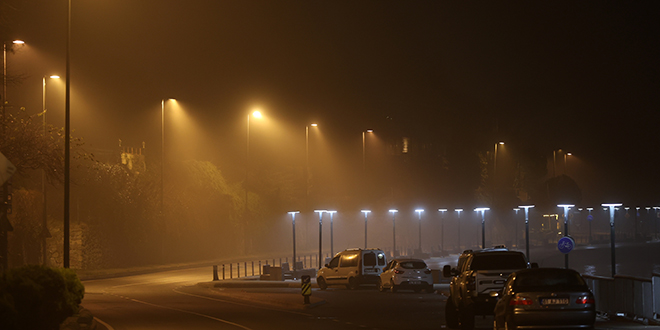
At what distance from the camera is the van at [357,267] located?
35906 millimetres

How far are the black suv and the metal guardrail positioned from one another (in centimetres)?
298

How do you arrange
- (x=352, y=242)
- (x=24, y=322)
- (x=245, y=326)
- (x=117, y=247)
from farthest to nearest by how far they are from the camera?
(x=352, y=242)
(x=117, y=247)
(x=245, y=326)
(x=24, y=322)

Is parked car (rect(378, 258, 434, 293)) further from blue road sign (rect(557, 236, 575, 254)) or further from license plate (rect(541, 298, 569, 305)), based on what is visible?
license plate (rect(541, 298, 569, 305))

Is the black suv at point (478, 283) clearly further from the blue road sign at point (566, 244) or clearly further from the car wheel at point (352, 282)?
the car wheel at point (352, 282)

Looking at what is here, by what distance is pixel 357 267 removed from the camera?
118ft

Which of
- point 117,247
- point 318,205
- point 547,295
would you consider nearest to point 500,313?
point 547,295

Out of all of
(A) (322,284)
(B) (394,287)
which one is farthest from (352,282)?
(B) (394,287)

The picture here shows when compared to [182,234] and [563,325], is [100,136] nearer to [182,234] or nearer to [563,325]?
[182,234]

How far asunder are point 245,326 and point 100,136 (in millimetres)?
45221

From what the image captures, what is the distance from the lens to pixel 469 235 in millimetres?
99750

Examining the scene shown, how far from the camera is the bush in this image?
12719mm

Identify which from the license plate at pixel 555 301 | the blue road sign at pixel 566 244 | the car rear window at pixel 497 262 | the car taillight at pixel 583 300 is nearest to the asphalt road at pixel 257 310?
the car rear window at pixel 497 262

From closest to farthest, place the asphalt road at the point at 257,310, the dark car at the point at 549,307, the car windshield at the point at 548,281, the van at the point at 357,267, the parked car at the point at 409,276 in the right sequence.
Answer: the dark car at the point at 549,307 < the car windshield at the point at 548,281 < the asphalt road at the point at 257,310 < the parked car at the point at 409,276 < the van at the point at 357,267

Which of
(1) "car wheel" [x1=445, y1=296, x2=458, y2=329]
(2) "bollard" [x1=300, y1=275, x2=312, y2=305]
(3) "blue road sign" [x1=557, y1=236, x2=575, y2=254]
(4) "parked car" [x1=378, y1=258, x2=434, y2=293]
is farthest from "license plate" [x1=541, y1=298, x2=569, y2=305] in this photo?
(4) "parked car" [x1=378, y1=258, x2=434, y2=293]
